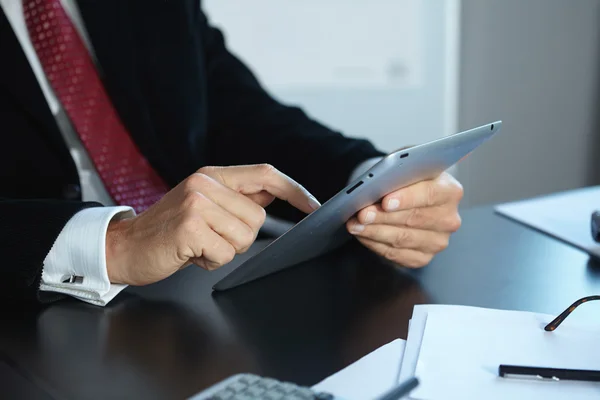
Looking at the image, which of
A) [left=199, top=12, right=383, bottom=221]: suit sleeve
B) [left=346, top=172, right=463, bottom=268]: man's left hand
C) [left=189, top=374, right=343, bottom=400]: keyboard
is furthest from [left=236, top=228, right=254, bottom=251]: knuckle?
[left=199, top=12, right=383, bottom=221]: suit sleeve

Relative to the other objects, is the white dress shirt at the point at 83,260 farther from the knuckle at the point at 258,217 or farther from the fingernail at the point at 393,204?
the fingernail at the point at 393,204

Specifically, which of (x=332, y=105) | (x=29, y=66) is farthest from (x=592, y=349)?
(x=332, y=105)

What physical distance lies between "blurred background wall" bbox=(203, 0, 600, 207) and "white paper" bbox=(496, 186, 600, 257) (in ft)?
5.41

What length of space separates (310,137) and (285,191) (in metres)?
0.44

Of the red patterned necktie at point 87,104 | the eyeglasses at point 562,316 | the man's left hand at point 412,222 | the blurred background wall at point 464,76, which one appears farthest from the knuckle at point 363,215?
the blurred background wall at point 464,76

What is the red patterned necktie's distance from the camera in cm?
116

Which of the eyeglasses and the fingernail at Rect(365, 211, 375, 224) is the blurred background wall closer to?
the fingernail at Rect(365, 211, 375, 224)

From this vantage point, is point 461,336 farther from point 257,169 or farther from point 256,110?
point 256,110

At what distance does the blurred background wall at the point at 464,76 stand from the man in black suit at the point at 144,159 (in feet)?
4.07

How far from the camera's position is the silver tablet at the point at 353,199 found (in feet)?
2.09

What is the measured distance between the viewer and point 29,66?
1.03m

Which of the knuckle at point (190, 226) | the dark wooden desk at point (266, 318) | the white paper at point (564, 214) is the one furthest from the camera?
the white paper at point (564, 214)

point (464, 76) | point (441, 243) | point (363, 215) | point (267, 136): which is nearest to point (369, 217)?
point (363, 215)

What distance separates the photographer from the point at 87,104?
118 centimetres
